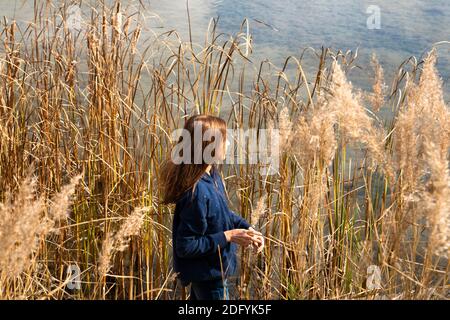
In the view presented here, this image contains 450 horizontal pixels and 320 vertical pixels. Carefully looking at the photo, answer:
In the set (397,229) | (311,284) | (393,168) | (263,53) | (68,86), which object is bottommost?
(311,284)

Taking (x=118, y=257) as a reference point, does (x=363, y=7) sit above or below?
above

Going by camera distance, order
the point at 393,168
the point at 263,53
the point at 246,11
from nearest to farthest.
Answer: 1. the point at 393,168
2. the point at 263,53
3. the point at 246,11

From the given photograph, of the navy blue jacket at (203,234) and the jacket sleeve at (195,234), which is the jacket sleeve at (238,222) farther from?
the jacket sleeve at (195,234)

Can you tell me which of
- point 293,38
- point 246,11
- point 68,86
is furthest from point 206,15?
point 68,86

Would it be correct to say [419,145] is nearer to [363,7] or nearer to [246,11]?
[246,11]

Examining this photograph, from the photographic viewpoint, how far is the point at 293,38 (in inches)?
231

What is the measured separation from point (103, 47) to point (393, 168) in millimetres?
1253

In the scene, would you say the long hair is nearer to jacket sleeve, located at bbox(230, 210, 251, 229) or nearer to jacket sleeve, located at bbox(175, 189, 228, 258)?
jacket sleeve, located at bbox(175, 189, 228, 258)

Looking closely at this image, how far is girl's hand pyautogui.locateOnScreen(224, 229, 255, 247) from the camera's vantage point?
2.21 metres

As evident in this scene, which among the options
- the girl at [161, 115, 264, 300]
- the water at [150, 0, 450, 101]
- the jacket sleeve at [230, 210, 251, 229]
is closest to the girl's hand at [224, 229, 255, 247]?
the girl at [161, 115, 264, 300]

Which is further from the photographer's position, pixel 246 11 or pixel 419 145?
pixel 246 11

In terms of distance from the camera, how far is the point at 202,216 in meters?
2.20

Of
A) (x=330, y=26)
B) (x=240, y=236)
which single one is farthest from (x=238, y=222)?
(x=330, y=26)
